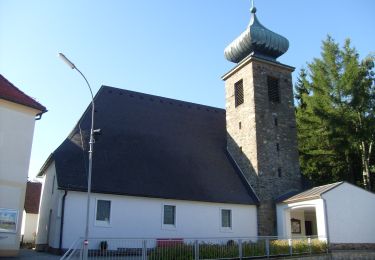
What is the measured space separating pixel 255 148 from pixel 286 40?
8.38m

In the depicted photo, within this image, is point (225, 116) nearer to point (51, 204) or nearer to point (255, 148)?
point (255, 148)

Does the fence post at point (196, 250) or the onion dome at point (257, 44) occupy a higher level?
the onion dome at point (257, 44)

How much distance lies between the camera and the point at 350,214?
21312mm

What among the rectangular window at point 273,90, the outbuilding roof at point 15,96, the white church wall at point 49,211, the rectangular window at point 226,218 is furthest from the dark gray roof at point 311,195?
the outbuilding roof at point 15,96

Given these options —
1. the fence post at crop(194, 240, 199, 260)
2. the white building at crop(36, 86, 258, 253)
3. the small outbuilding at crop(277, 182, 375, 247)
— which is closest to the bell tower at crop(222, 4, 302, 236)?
the white building at crop(36, 86, 258, 253)

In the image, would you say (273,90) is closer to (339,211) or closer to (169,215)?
(339,211)

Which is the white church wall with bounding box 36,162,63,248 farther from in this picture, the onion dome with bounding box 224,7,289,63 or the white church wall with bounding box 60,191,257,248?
the onion dome with bounding box 224,7,289,63

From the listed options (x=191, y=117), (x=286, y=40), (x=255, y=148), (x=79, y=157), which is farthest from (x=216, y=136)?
(x=79, y=157)

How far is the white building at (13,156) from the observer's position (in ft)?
56.7

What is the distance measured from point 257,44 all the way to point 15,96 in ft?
51.1

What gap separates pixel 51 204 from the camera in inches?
858

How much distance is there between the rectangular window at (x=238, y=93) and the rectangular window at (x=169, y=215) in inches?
367

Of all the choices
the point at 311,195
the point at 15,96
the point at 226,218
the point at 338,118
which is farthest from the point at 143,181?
→ the point at 338,118

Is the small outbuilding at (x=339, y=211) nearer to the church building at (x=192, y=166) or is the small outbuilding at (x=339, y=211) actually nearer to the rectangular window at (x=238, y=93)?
the church building at (x=192, y=166)
